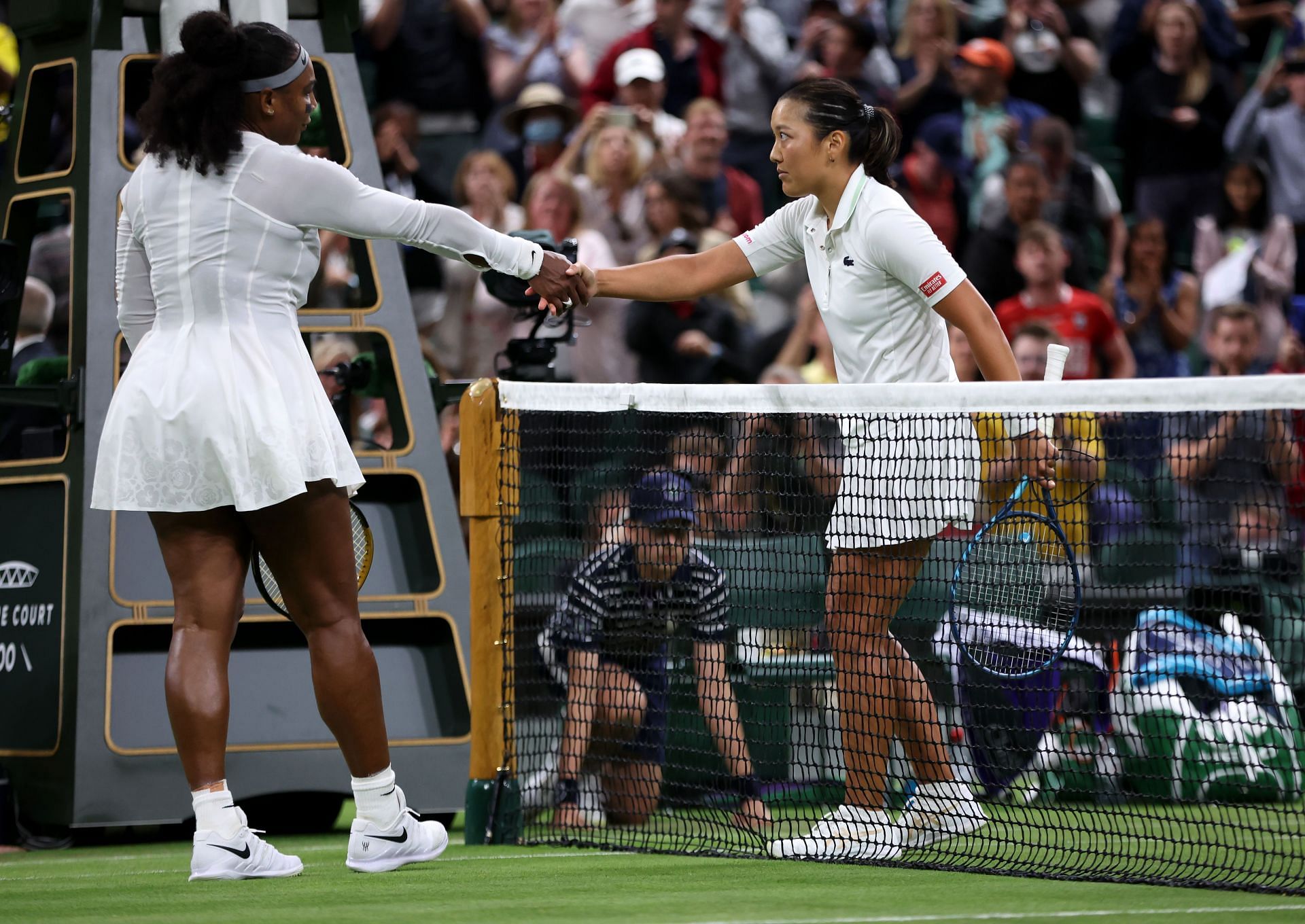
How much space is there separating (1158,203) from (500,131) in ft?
13.6

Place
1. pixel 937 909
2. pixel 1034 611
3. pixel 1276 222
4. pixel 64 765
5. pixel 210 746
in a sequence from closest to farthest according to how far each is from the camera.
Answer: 1. pixel 937 909
2. pixel 210 746
3. pixel 1034 611
4. pixel 64 765
5. pixel 1276 222

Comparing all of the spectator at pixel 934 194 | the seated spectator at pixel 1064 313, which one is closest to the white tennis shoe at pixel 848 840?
the seated spectator at pixel 1064 313

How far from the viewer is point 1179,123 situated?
1166 centimetres

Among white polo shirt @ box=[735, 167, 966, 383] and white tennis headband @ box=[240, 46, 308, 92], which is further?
white polo shirt @ box=[735, 167, 966, 383]

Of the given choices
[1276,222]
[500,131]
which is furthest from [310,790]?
[1276,222]

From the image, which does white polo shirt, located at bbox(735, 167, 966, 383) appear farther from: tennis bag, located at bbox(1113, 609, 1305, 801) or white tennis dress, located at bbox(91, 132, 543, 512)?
tennis bag, located at bbox(1113, 609, 1305, 801)

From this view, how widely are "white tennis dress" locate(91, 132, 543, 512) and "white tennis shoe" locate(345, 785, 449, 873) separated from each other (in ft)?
3.09

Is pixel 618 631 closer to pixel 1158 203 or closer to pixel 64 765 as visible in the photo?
pixel 64 765

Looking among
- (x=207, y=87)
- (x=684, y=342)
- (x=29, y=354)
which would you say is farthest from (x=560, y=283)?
(x=684, y=342)

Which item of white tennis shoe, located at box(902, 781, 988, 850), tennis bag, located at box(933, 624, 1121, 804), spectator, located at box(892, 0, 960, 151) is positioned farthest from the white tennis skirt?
spectator, located at box(892, 0, 960, 151)

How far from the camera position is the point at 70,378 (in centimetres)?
627

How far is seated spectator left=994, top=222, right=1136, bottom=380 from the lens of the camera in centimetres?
965

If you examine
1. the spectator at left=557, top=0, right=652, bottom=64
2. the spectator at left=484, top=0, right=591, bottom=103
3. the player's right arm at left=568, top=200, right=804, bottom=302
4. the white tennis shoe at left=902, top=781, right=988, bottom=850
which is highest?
the spectator at left=557, top=0, right=652, bottom=64

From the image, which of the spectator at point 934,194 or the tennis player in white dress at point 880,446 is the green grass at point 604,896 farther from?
the spectator at point 934,194
